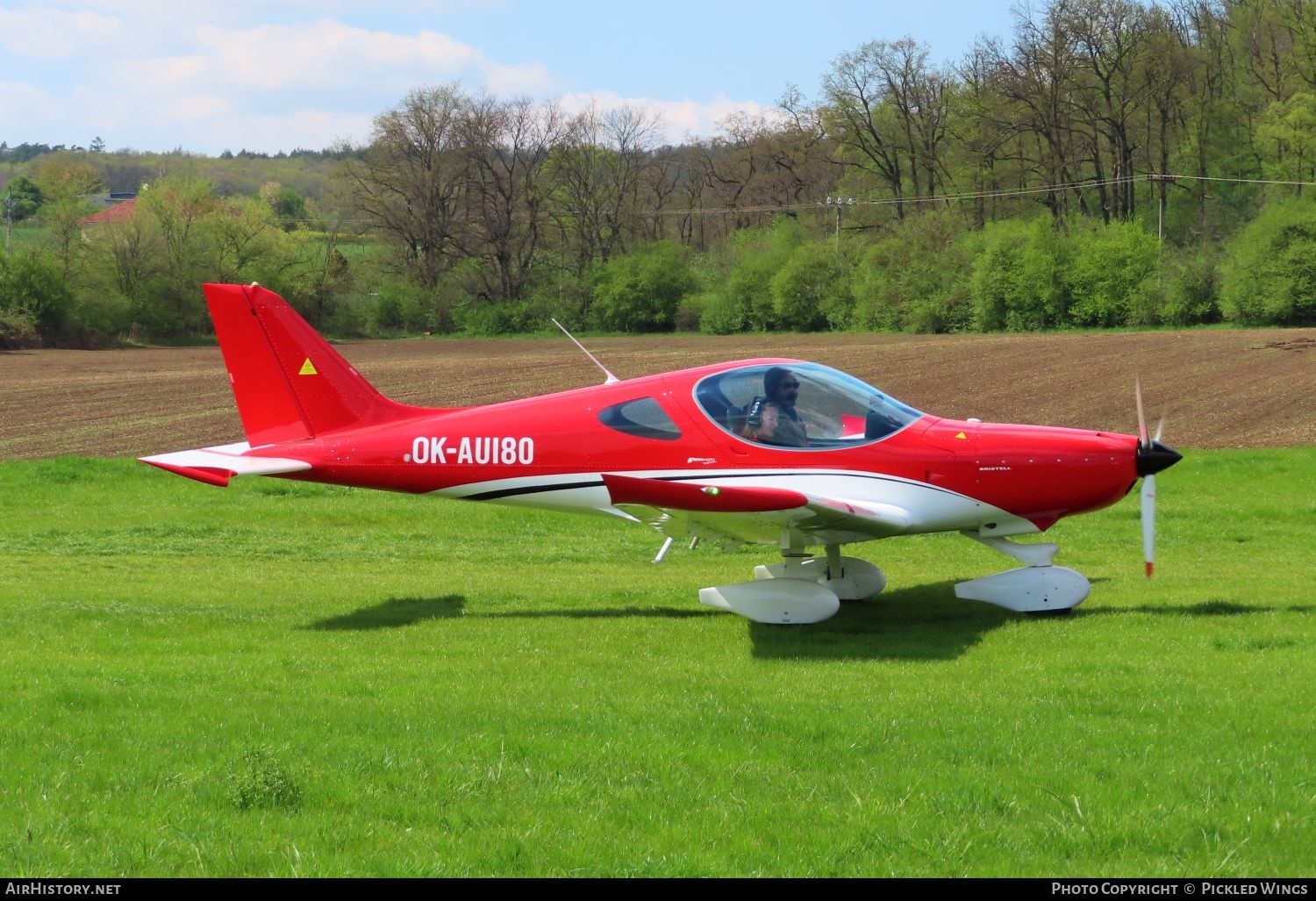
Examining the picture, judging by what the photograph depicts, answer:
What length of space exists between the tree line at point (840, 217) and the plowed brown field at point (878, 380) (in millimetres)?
4879

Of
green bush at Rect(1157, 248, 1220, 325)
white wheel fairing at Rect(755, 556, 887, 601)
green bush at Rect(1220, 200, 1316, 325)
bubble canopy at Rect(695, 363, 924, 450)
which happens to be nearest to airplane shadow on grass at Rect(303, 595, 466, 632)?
white wheel fairing at Rect(755, 556, 887, 601)

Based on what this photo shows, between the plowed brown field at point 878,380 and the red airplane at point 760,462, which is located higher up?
the red airplane at point 760,462

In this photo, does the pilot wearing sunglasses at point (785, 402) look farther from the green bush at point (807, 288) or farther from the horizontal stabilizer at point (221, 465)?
the green bush at point (807, 288)

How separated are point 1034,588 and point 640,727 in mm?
4676

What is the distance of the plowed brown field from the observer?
91.7ft

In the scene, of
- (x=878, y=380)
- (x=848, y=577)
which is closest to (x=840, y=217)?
(x=878, y=380)

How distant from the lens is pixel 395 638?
9969 mm

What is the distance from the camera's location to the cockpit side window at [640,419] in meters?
10.8

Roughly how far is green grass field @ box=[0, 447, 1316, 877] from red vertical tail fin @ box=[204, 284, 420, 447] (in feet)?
5.25

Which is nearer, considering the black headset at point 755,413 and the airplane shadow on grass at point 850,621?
the airplane shadow on grass at point 850,621

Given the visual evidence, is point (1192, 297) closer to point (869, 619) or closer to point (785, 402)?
point (869, 619)

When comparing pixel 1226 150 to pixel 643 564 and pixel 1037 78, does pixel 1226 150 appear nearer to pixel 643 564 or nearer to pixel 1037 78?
pixel 1037 78

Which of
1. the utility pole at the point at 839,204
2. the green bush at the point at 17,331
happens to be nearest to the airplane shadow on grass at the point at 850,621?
the green bush at the point at 17,331

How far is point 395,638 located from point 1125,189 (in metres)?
66.8
